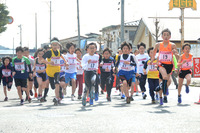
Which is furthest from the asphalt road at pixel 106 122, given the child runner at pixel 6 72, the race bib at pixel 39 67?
the child runner at pixel 6 72

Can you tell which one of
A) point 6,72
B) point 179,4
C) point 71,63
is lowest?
point 6,72

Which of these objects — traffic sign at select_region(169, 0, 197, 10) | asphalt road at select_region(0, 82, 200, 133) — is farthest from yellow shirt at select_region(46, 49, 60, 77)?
traffic sign at select_region(169, 0, 197, 10)

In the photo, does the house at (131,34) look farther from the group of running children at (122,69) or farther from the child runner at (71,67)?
the group of running children at (122,69)

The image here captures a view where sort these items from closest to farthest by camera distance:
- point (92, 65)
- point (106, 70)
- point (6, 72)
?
1. point (92, 65)
2. point (106, 70)
3. point (6, 72)

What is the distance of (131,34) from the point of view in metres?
74.8

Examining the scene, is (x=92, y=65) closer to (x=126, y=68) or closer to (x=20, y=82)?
(x=126, y=68)

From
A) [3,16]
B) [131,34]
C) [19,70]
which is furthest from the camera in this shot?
[131,34]

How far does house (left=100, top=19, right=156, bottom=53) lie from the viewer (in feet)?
174

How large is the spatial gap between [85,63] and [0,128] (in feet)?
16.4

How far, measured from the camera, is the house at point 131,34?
174ft

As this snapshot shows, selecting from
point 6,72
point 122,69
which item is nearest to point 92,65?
point 122,69

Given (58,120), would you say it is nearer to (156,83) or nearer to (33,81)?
(156,83)

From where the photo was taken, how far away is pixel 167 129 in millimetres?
6773

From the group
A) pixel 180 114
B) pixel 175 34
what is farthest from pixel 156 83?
pixel 175 34
